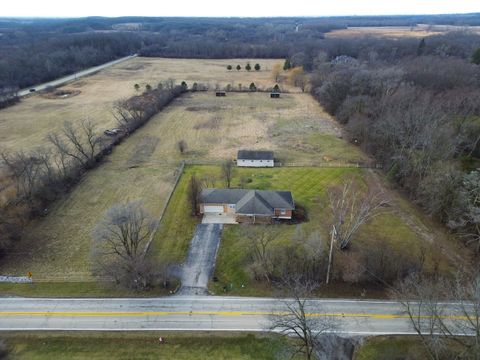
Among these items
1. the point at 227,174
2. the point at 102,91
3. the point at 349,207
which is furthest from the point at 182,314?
the point at 102,91

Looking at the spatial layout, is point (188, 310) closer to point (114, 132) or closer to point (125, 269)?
point (125, 269)

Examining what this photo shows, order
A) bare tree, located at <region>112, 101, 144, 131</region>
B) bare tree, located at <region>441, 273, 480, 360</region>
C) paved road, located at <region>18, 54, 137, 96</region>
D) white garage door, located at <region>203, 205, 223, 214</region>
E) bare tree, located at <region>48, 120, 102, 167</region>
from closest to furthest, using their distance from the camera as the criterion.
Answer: bare tree, located at <region>441, 273, 480, 360</region> → white garage door, located at <region>203, 205, 223, 214</region> → bare tree, located at <region>48, 120, 102, 167</region> → bare tree, located at <region>112, 101, 144, 131</region> → paved road, located at <region>18, 54, 137, 96</region>

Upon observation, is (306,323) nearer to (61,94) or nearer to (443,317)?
(443,317)

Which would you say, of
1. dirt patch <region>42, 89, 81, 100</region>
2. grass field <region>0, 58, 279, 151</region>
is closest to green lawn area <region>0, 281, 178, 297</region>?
grass field <region>0, 58, 279, 151</region>

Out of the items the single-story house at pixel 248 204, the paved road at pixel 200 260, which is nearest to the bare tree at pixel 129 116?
the single-story house at pixel 248 204

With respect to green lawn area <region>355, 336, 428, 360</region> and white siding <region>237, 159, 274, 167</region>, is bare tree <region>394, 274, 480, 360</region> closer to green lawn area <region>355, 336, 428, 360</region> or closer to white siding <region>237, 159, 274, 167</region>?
green lawn area <region>355, 336, 428, 360</region>
